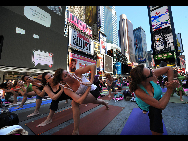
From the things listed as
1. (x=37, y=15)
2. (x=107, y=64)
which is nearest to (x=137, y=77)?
(x=37, y=15)

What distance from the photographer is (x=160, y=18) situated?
25.1 meters

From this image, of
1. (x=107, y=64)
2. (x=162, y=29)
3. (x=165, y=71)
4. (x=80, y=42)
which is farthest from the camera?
(x=107, y=64)

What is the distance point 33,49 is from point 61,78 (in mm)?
17557

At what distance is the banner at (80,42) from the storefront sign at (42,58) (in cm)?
704

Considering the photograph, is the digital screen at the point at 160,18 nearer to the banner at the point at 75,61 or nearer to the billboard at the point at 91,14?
the billboard at the point at 91,14

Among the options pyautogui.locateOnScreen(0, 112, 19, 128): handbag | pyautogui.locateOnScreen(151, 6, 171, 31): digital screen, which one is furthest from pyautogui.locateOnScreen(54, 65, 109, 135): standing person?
pyautogui.locateOnScreen(151, 6, 171, 31): digital screen

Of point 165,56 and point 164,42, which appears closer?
point 164,42

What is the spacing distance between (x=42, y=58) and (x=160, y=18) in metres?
31.9

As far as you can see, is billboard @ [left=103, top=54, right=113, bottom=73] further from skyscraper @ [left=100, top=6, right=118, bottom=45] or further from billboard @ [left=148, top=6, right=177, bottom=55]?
skyscraper @ [left=100, top=6, right=118, bottom=45]

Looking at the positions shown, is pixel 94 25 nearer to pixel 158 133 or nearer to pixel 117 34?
pixel 158 133

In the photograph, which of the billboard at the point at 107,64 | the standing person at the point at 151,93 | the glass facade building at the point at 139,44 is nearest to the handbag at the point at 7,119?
the standing person at the point at 151,93

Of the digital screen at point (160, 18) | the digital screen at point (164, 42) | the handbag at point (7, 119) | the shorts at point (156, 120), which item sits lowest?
the handbag at point (7, 119)

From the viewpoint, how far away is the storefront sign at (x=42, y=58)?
Answer: 631 inches

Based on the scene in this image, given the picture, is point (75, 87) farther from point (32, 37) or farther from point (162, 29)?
point (162, 29)
